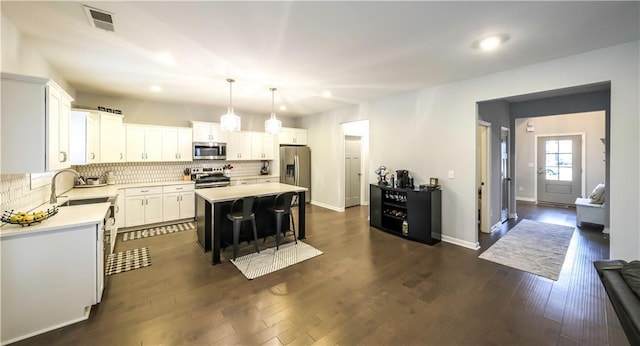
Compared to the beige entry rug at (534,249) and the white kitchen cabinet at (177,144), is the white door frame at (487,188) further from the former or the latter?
the white kitchen cabinet at (177,144)

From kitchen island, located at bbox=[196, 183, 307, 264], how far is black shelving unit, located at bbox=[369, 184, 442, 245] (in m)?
1.63

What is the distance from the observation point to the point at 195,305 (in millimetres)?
2496

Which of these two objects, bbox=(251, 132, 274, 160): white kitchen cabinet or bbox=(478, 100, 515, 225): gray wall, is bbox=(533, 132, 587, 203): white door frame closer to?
bbox=(478, 100, 515, 225): gray wall

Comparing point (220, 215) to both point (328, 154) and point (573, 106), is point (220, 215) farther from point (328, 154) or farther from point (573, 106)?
point (573, 106)

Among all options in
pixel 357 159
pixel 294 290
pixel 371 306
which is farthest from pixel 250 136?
pixel 371 306

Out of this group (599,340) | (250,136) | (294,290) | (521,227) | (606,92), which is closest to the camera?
(599,340)

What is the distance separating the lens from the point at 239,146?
6.42 m

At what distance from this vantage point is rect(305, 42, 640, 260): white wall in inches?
106

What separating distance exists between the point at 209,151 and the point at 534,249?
21.2ft

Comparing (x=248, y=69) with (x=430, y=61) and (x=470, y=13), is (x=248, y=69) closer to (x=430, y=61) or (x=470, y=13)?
(x=430, y=61)

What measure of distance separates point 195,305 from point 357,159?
5553mm

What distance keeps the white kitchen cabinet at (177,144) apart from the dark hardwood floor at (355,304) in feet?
7.78

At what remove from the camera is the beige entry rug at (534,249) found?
10.9 ft

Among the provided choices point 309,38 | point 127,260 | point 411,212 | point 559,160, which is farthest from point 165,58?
point 559,160
